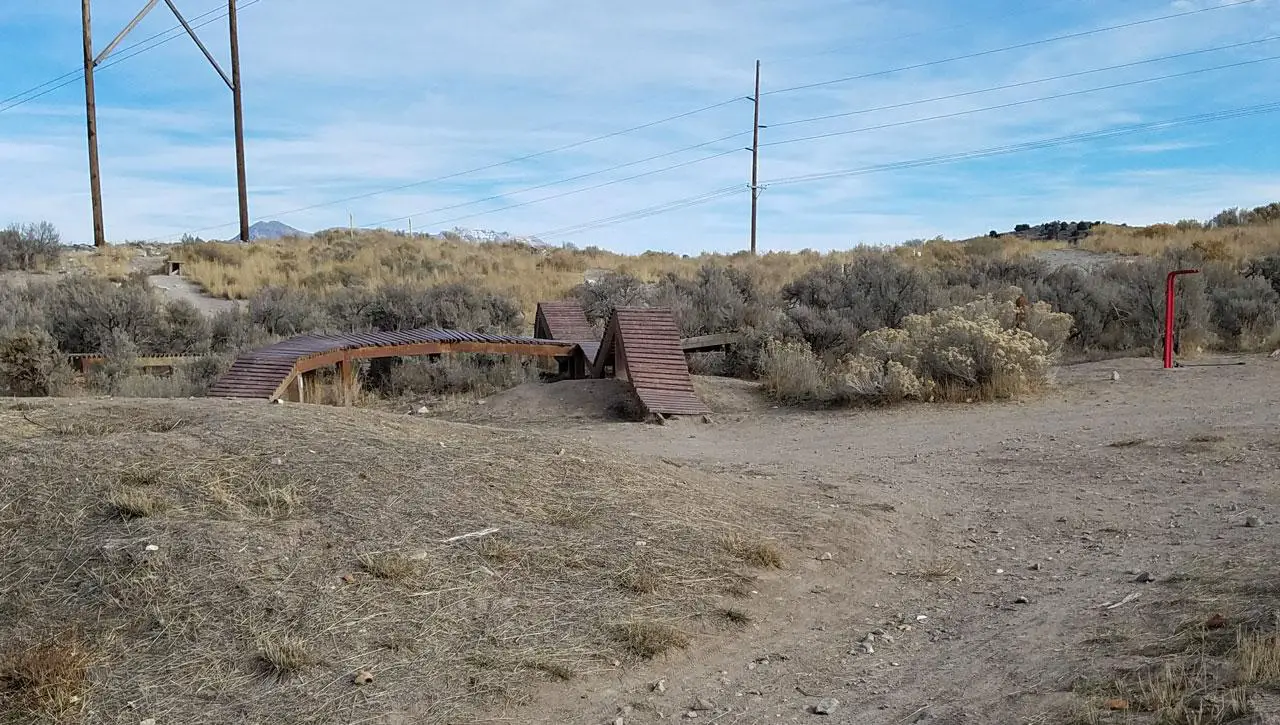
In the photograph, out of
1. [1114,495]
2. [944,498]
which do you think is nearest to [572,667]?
[944,498]

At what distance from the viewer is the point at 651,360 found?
10.8m

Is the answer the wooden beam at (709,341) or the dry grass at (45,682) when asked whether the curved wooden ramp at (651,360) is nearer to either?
the wooden beam at (709,341)

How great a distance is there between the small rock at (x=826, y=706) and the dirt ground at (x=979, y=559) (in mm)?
20

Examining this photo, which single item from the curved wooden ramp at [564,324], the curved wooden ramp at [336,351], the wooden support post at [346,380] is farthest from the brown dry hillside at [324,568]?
the curved wooden ramp at [564,324]

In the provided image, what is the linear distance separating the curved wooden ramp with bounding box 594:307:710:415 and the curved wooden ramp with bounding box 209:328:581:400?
985 millimetres

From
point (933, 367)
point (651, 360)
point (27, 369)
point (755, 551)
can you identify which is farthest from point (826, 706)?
point (27, 369)

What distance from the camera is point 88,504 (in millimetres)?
4941

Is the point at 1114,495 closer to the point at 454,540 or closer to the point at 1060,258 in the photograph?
the point at 454,540

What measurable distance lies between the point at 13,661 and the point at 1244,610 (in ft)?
15.0

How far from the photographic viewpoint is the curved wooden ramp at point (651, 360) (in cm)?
1031

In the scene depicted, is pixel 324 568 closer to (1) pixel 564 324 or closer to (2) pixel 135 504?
(2) pixel 135 504

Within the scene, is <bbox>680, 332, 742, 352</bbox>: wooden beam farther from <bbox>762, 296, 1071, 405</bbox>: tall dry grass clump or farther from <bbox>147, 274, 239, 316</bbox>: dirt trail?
<bbox>147, 274, 239, 316</bbox>: dirt trail

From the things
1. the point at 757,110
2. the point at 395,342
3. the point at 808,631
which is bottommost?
the point at 808,631

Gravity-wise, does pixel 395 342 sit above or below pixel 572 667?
above
